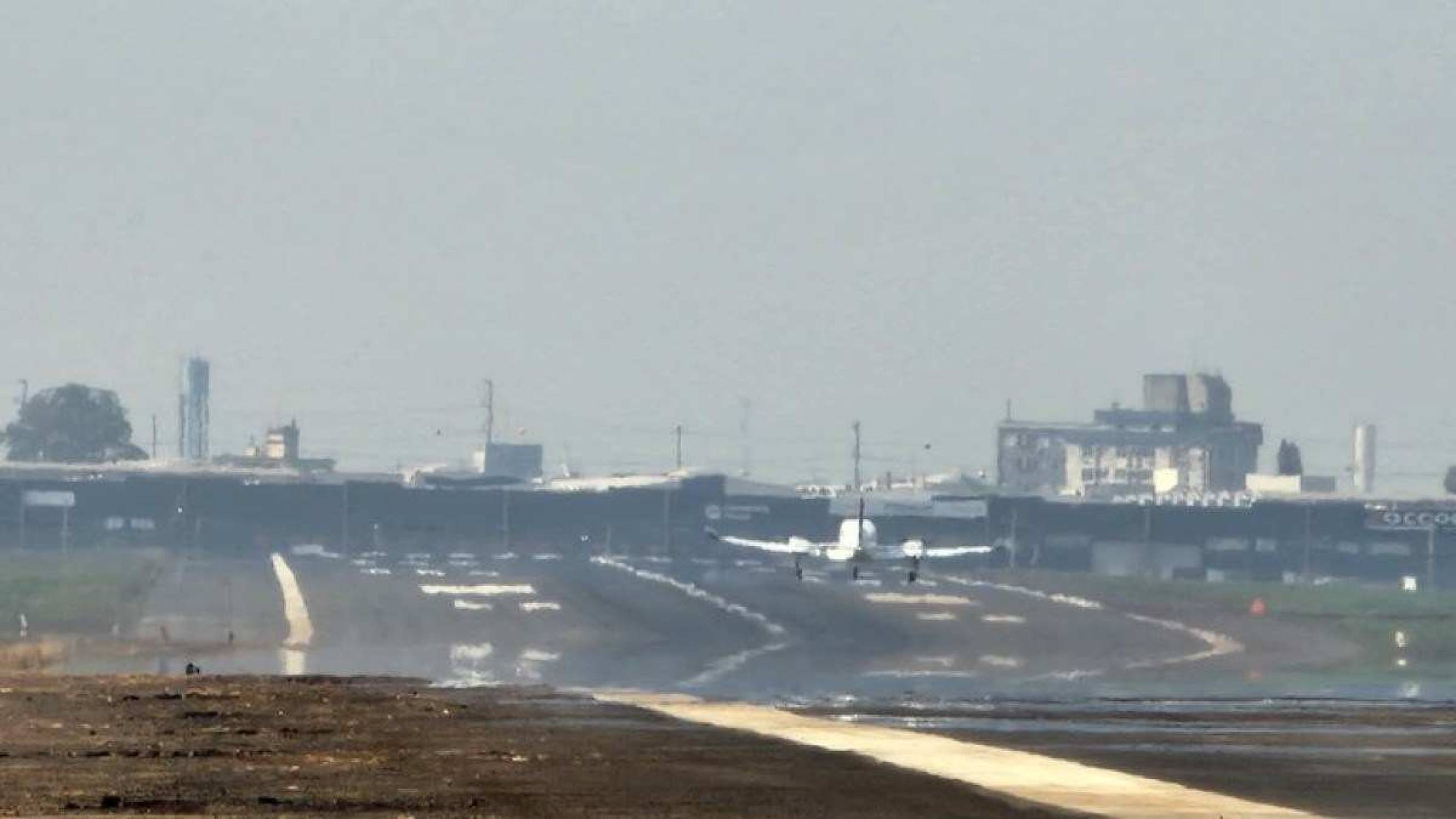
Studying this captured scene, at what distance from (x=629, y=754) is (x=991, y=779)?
699 cm

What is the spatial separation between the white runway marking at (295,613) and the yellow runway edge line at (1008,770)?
4743 centimetres

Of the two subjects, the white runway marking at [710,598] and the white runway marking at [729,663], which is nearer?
the white runway marking at [729,663]

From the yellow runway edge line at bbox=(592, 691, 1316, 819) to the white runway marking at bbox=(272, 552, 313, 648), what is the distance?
4743cm

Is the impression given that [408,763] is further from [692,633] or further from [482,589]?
[482,589]

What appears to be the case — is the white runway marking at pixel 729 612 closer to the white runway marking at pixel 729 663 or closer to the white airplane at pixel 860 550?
the white runway marking at pixel 729 663

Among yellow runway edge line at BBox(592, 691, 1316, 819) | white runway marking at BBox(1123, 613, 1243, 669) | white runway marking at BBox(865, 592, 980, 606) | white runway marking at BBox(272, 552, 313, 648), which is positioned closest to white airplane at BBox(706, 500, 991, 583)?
white runway marking at BBox(865, 592, 980, 606)

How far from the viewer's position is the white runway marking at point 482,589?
153188 millimetres

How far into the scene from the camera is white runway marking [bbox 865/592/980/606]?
5694 inches

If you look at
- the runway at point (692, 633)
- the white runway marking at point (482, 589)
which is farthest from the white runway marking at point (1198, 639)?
the white runway marking at point (482, 589)

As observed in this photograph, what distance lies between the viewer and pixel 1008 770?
47344mm

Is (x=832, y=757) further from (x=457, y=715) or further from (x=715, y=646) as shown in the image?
(x=715, y=646)

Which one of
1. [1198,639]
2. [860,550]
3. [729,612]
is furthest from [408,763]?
[860,550]

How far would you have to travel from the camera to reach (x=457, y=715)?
2424 inches

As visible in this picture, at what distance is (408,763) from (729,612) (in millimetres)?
88065
